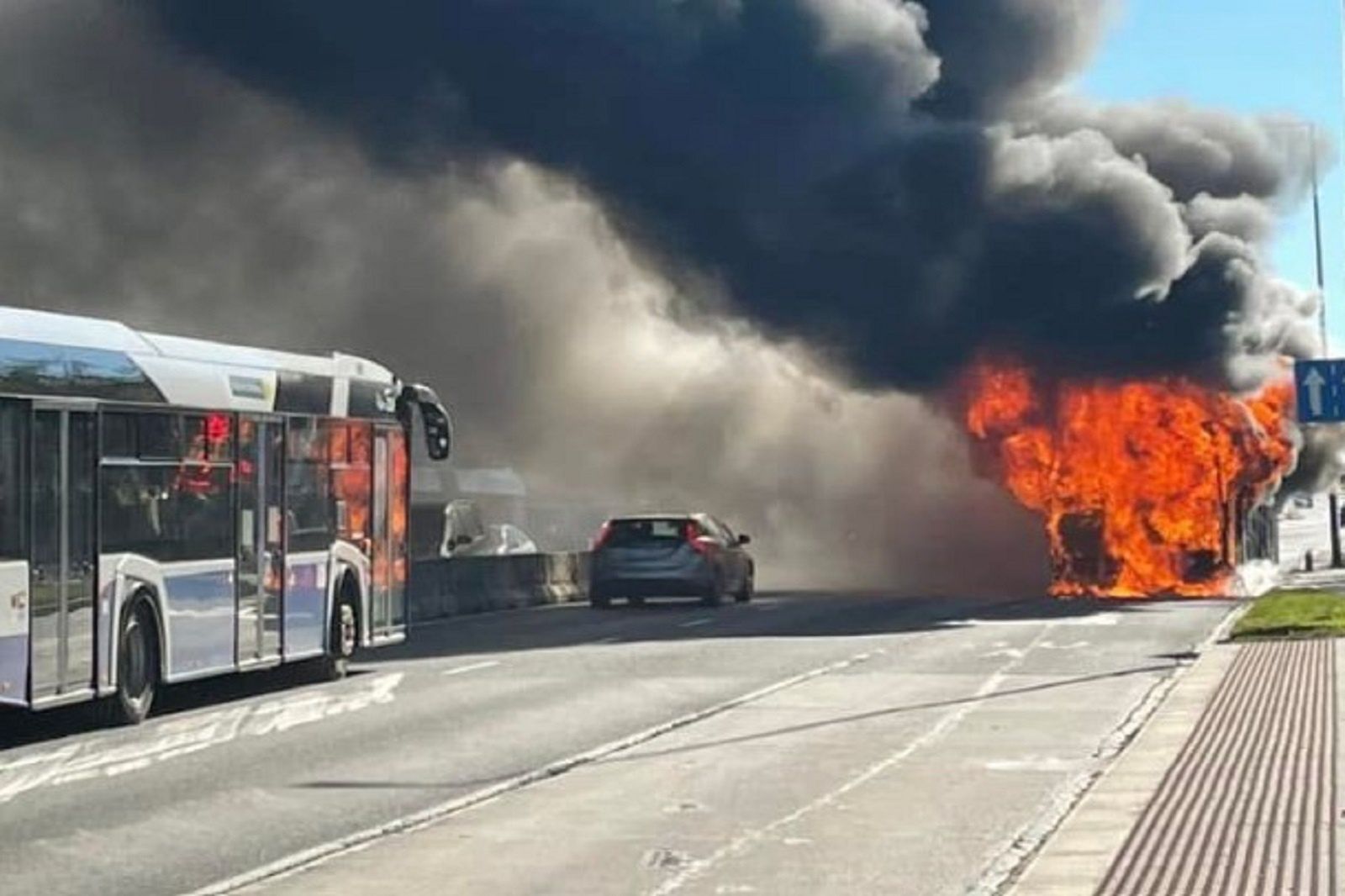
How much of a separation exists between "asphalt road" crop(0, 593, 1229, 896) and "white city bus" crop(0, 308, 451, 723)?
55 centimetres

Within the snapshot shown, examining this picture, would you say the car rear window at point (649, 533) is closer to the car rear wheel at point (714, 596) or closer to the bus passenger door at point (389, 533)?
the car rear wheel at point (714, 596)

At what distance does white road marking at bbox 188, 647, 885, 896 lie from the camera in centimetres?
1033

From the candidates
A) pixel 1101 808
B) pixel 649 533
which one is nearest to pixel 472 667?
pixel 1101 808

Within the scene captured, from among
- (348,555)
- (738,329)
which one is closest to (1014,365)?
(738,329)

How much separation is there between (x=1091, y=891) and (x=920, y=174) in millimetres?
33204

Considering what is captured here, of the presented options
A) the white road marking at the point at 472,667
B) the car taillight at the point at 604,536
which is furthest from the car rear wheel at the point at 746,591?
the white road marking at the point at 472,667

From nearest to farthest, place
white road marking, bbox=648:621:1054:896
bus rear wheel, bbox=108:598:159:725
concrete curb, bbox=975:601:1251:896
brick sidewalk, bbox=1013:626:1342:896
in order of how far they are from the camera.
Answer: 1. brick sidewalk, bbox=1013:626:1342:896
2. concrete curb, bbox=975:601:1251:896
3. white road marking, bbox=648:621:1054:896
4. bus rear wheel, bbox=108:598:159:725

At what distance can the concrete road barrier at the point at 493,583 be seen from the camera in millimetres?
32875

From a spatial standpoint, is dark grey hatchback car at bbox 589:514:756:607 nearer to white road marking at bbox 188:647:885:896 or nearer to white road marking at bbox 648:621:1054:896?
white road marking at bbox 648:621:1054:896

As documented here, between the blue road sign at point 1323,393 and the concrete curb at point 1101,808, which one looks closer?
the concrete curb at point 1101,808

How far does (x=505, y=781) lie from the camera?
1373cm

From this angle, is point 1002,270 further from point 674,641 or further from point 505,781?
point 505,781

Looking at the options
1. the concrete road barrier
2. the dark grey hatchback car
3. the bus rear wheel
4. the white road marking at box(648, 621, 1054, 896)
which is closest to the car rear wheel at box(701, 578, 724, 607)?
the dark grey hatchback car

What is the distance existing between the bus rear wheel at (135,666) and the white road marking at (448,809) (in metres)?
3.59
